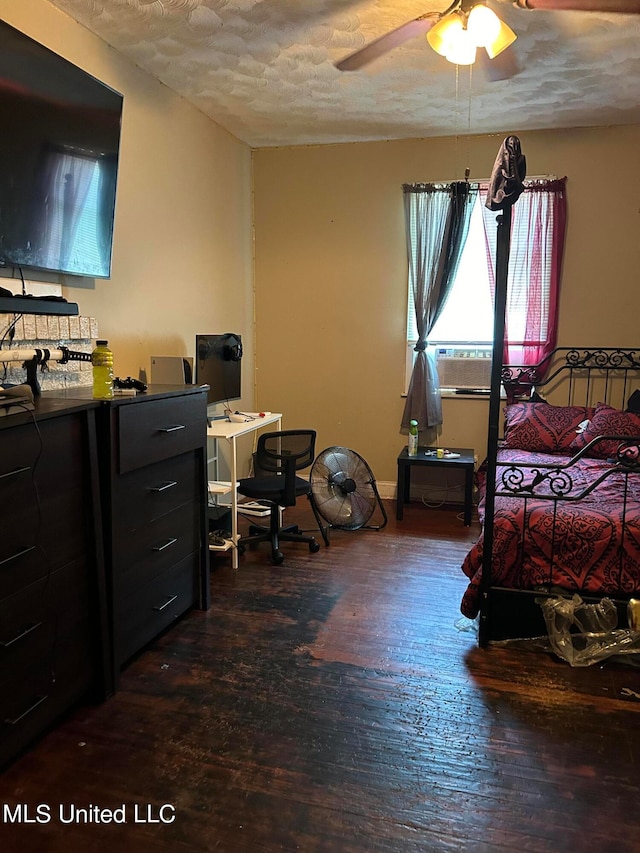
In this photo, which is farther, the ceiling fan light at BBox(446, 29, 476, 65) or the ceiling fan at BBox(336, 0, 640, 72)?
the ceiling fan light at BBox(446, 29, 476, 65)

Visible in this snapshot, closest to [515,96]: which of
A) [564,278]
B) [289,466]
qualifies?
[564,278]

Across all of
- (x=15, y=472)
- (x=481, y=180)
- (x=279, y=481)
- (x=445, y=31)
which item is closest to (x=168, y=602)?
(x=15, y=472)

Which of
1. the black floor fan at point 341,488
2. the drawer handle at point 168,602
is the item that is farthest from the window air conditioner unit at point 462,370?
the drawer handle at point 168,602

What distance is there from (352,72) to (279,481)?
7.53 feet

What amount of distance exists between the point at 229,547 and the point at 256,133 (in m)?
2.98

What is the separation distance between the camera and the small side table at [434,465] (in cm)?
404

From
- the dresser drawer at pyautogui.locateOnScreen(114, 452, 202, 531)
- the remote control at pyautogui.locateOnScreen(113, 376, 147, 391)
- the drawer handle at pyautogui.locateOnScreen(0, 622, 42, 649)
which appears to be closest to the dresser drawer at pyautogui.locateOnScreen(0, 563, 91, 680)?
the drawer handle at pyautogui.locateOnScreen(0, 622, 42, 649)

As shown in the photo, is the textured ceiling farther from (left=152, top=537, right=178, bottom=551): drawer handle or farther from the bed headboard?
(left=152, top=537, right=178, bottom=551): drawer handle

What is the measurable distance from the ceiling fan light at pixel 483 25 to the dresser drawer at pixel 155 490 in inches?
79.3

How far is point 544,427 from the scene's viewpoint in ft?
12.7

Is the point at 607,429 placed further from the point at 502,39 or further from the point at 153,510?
the point at 153,510

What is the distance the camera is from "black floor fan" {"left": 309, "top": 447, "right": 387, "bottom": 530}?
12.0ft

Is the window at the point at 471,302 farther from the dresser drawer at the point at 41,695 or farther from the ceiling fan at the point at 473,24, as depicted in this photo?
the dresser drawer at the point at 41,695

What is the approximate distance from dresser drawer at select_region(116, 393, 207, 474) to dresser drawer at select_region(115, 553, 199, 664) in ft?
1.65
